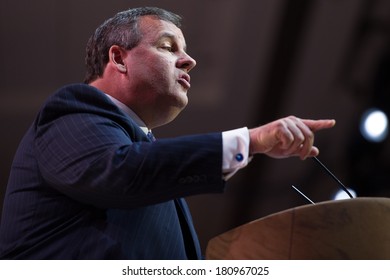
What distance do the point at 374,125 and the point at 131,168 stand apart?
223cm

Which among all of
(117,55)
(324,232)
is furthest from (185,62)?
(324,232)

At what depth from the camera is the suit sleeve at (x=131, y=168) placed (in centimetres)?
117

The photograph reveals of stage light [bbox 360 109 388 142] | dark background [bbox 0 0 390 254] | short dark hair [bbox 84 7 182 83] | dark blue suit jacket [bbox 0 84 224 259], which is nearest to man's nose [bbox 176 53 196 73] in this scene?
short dark hair [bbox 84 7 182 83]

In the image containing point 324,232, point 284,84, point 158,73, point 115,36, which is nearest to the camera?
point 324,232

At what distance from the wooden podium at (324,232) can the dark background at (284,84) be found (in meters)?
1.67

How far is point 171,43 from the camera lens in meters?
1.76

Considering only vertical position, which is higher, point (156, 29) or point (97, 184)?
point (156, 29)

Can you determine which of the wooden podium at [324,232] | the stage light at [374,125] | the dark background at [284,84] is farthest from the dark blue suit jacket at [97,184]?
the stage light at [374,125]

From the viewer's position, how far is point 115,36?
5.90 ft

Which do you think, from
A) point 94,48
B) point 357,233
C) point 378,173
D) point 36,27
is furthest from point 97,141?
point 378,173

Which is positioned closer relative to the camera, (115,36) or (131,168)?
(131,168)

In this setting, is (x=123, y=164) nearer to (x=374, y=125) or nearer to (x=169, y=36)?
(x=169, y=36)

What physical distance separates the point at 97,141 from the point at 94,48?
682 millimetres

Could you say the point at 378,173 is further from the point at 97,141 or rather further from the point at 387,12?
the point at 97,141
